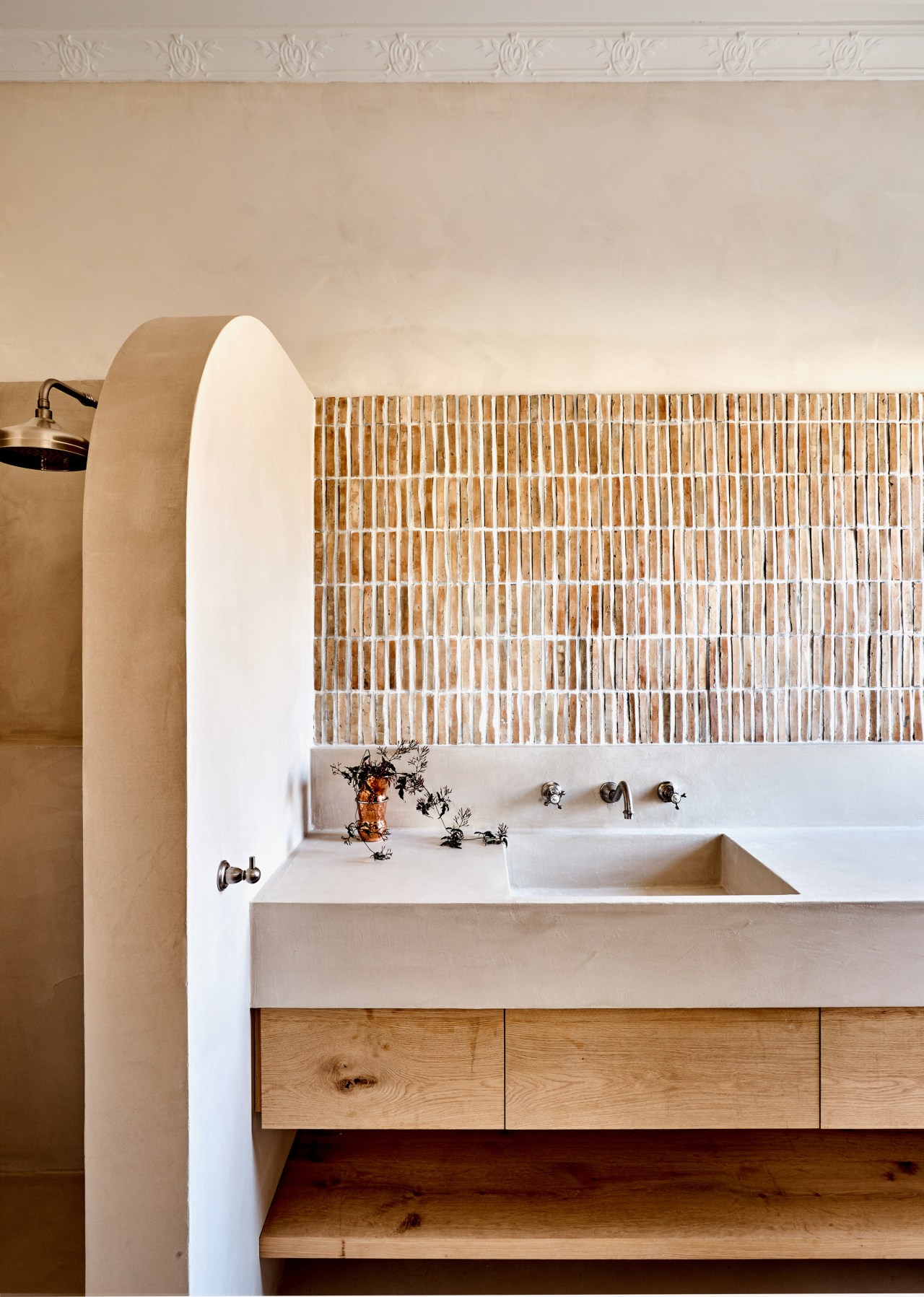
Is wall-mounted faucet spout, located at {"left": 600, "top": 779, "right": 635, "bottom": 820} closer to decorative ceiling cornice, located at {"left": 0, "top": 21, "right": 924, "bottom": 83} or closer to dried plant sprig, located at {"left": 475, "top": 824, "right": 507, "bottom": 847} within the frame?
dried plant sprig, located at {"left": 475, "top": 824, "right": 507, "bottom": 847}

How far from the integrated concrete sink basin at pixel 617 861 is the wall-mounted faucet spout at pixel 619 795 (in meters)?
0.07

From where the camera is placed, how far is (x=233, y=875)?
138 cm

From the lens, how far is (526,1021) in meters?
1.51

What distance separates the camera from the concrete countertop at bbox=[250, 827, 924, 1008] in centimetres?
150

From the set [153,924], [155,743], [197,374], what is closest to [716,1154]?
[153,924]

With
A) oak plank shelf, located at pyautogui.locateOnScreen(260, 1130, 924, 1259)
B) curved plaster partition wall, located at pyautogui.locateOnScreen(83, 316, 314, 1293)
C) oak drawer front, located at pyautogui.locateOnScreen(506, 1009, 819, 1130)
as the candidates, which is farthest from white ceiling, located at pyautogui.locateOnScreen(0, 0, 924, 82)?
oak plank shelf, located at pyautogui.locateOnScreen(260, 1130, 924, 1259)

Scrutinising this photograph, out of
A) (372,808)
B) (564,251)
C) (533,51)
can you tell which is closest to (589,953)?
(372,808)

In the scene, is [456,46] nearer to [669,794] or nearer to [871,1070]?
[669,794]

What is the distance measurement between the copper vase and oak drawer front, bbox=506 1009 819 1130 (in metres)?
Result: 0.63

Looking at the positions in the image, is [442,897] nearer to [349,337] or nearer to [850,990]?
[850,990]

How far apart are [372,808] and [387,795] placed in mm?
94

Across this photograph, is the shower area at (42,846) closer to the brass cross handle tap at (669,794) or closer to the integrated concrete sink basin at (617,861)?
the integrated concrete sink basin at (617,861)

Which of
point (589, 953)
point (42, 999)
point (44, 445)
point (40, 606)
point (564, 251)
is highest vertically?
point (564, 251)

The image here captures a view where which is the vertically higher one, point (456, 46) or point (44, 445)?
point (456, 46)
